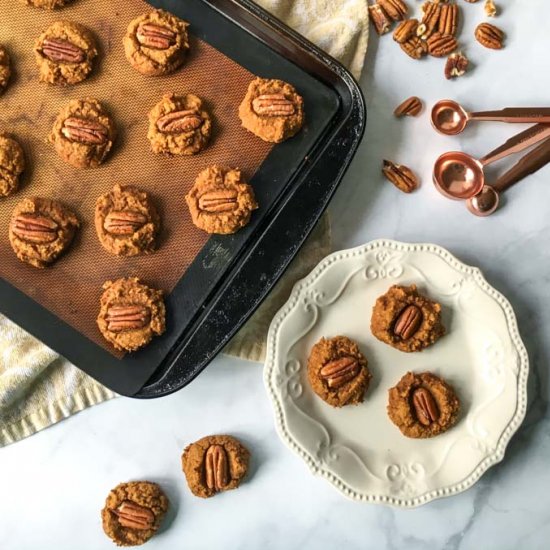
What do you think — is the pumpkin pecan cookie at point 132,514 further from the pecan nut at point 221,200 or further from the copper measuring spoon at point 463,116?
the copper measuring spoon at point 463,116

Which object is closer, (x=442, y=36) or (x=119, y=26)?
(x=119, y=26)

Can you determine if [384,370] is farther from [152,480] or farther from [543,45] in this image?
[543,45]

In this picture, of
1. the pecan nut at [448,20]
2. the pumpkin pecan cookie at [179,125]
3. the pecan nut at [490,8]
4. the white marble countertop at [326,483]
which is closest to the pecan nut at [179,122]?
the pumpkin pecan cookie at [179,125]

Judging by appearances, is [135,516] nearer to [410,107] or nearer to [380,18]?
[410,107]

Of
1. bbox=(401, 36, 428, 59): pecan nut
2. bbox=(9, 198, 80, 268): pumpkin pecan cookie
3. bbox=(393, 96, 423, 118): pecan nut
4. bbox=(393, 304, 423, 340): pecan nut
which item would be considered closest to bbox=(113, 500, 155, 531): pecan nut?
bbox=(9, 198, 80, 268): pumpkin pecan cookie

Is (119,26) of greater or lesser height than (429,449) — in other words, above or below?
above

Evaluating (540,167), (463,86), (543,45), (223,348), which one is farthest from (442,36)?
(223,348)

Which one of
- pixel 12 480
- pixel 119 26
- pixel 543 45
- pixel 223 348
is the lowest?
pixel 12 480
